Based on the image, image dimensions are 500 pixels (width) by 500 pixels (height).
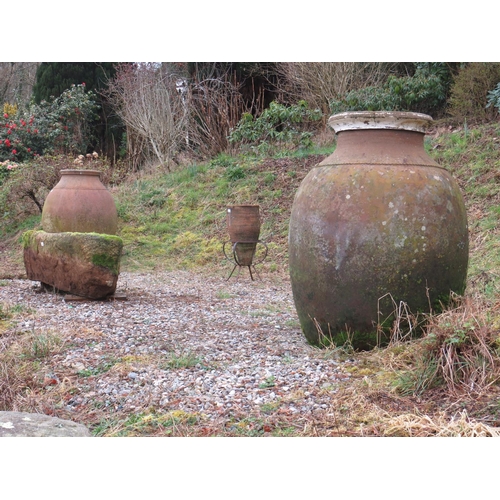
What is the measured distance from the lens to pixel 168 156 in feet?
42.3

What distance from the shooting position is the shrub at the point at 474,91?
9.48 m

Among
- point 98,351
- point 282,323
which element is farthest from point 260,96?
point 98,351

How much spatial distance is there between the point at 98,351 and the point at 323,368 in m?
1.51

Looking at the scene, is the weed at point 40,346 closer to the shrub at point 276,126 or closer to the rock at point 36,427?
the rock at point 36,427

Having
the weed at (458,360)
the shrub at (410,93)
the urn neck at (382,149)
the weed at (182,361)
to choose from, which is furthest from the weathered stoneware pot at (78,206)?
the shrub at (410,93)

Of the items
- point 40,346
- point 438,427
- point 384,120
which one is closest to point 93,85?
point 40,346

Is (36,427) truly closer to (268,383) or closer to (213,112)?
(268,383)

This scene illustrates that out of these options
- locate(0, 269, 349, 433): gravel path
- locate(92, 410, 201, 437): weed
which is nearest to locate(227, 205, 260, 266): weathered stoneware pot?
locate(0, 269, 349, 433): gravel path

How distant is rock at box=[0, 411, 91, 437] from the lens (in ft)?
7.74

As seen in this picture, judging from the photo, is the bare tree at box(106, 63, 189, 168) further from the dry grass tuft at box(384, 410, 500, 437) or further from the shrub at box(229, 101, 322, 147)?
the dry grass tuft at box(384, 410, 500, 437)

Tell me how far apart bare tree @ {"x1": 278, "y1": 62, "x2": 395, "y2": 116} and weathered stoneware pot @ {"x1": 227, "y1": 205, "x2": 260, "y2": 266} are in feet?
17.8

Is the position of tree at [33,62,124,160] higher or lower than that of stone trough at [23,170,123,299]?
higher

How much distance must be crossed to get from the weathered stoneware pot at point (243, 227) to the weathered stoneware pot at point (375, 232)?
11.3 feet

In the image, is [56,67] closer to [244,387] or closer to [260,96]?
[260,96]
